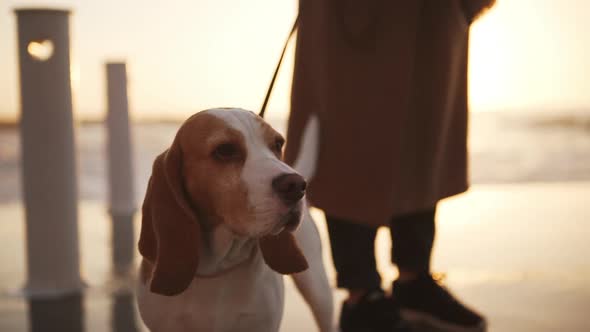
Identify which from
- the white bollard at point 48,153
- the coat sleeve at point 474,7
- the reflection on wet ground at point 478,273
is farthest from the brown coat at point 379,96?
the white bollard at point 48,153

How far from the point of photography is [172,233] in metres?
1.08

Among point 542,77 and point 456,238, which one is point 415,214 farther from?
point 542,77

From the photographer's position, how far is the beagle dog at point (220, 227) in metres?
1.05

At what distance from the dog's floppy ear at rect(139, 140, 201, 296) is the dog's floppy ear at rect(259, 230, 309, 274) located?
0.40ft

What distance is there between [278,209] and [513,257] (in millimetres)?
1657

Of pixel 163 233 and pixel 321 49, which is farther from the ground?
pixel 321 49

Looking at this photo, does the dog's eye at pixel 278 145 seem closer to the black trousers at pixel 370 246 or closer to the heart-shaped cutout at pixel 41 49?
the black trousers at pixel 370 246

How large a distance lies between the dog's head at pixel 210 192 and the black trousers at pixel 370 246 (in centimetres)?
59

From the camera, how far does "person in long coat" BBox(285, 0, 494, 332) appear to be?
1.57m

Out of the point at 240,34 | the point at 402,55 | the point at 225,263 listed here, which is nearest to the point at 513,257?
the point at 402,55

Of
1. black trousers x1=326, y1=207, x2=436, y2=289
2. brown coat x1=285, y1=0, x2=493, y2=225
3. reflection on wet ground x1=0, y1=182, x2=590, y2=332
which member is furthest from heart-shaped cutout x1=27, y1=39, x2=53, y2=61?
black trousers x1=326, y1=207, x2=436, y2=289

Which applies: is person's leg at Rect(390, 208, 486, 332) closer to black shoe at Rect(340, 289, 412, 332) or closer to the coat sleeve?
black shoe at Rect(340, 289, 412, 332)

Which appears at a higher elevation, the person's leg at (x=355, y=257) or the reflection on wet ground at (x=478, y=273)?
the person's leg at (x=355, y=257)

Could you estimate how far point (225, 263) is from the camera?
3.85ft
